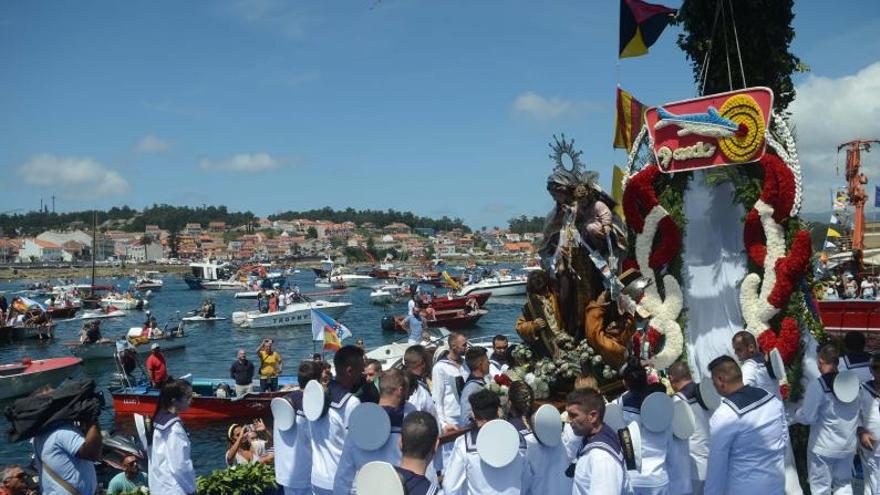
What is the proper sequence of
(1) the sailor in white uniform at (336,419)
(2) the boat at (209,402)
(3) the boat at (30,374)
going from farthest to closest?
(3) the boat at (30,374)
(2) the boat at (209,402)
(1) the sailor in white uniform at (336,419)

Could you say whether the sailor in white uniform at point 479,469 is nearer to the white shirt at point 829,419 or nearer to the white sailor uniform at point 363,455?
the white sailor uniform at point 363,455

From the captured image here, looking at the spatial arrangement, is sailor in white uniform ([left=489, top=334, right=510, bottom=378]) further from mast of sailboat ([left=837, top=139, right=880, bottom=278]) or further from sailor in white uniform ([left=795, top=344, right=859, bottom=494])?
mast of sailboat ([left=837, top=139, right=880, bottom=278])

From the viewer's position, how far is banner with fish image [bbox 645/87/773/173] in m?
8.70

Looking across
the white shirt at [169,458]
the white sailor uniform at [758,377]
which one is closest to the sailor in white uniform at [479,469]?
the white shirt at [169,458]

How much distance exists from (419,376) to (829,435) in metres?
4.08

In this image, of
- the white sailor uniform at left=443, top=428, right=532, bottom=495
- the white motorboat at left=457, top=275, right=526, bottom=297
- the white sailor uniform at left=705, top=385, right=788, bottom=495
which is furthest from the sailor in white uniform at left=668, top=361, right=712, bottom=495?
the white motorboat at left=457, top=275, right=526, bottom=297

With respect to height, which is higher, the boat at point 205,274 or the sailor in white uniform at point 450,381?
the sailor in white uniform at point 450,381

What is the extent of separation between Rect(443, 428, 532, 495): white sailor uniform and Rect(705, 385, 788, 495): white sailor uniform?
4.90 ft

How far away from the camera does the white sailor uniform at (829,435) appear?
6.62m

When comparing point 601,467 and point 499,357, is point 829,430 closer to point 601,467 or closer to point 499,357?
point 601,467

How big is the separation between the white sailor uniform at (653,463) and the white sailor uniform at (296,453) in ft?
9.47

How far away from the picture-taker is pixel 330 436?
591 centimetres

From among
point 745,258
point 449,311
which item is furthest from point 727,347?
point 449,311

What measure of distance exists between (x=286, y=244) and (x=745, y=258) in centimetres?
19249
